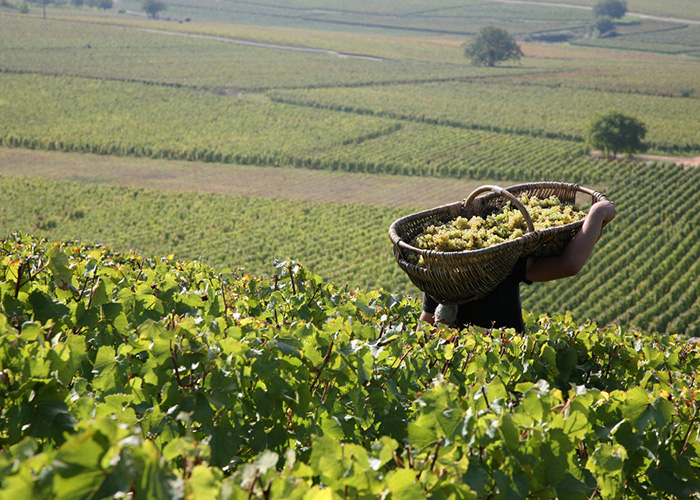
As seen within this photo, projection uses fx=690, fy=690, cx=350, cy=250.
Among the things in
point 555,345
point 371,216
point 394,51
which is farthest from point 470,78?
point 555,345

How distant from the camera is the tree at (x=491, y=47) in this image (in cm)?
10056

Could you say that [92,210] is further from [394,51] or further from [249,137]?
[394,51]

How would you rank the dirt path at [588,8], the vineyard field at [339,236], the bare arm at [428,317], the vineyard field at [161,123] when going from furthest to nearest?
the dirt path at [588,8] → the vineyard field at [161,123] → the vineyard field at [339,236] → the bare arm at [428,317]

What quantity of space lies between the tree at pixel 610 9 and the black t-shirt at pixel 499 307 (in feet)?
531

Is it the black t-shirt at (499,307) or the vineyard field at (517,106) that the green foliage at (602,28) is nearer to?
the vineyard field at (517,106)

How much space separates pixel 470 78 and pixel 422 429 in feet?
298

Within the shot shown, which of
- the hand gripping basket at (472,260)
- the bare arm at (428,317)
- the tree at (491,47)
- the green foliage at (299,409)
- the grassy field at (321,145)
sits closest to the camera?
the green foliage at (299,409)

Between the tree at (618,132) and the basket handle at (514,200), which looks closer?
the basket handle at (514,200)

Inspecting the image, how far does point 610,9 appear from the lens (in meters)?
149

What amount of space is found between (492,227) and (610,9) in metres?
163

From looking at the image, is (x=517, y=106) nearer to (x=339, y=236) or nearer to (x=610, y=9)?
(x=339, y=236)

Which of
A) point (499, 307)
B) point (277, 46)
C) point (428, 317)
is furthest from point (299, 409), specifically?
point (277, 46)

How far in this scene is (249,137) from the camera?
179 ft

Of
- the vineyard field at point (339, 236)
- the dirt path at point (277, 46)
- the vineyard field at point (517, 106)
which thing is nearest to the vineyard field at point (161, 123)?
the vineyard field at point (517, 106)
